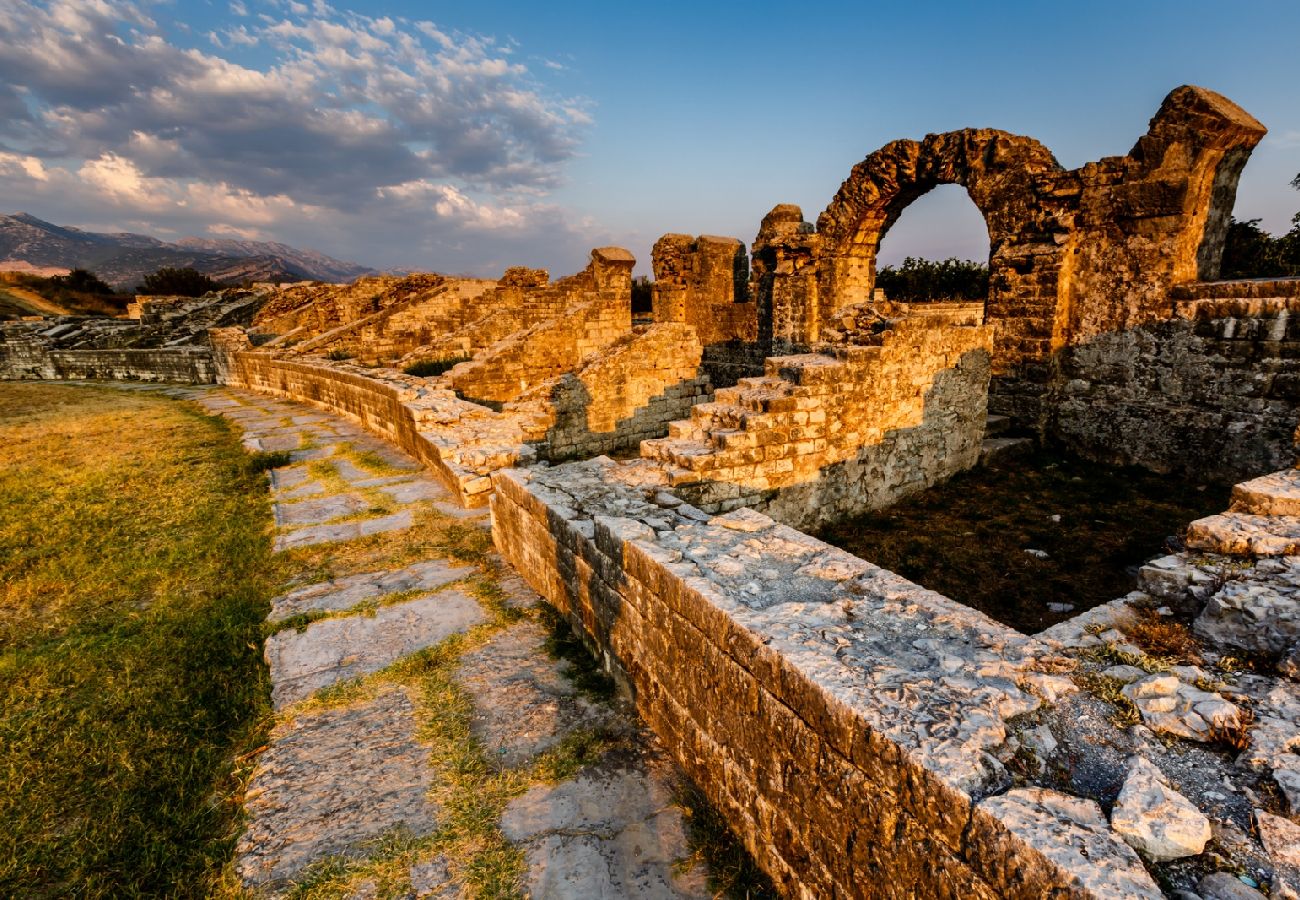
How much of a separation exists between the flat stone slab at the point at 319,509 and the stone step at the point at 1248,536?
269 inches

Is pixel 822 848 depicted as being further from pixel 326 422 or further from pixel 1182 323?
pixel 326 422

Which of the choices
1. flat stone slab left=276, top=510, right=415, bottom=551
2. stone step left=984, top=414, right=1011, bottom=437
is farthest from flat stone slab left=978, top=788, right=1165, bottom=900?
stone step left=984, top=414, right=1011, bottom=437

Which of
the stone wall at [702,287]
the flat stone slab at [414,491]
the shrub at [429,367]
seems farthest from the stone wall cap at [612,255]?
the flat stone slab at [414,491]

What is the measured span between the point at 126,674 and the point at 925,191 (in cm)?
1243

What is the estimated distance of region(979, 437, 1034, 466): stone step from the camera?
786cm

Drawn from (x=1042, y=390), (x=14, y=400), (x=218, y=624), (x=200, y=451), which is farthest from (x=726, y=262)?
(x=14, y=400)

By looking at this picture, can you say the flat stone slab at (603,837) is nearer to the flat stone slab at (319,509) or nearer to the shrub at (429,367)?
the flat stone slab at (319,509)

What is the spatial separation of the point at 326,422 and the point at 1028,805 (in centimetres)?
1203

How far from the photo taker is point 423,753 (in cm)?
283

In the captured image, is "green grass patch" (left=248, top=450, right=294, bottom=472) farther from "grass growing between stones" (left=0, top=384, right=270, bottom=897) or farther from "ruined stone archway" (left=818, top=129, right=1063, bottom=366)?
"ruined stone archway" (left=818, top=129, right=1063, bottom=366)

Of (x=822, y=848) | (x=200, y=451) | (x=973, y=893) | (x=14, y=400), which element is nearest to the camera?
(x=973, y=893)

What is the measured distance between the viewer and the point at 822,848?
74.7 inches

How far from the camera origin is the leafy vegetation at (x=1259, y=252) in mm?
17578

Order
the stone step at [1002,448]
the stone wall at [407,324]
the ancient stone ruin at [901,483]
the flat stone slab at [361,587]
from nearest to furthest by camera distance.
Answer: the ancient stone ruin at [901,483]
the flat stone slab at [361,587]
the stone step at [1002,448]
the stone wall at [407,324]
